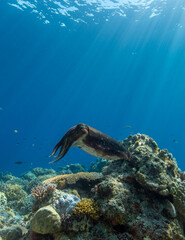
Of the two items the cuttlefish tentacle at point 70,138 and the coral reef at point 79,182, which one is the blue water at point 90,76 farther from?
the cuttlefish tentacle at point 70,138

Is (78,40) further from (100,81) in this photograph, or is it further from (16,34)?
(100,81)

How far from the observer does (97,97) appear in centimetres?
9588

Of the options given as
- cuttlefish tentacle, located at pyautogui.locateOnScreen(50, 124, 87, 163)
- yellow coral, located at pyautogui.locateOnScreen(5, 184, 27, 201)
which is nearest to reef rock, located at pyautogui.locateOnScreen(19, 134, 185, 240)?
cuttlefish tentacle, located at pyautogui.locateOnScreen(50, 124, 87, 163)

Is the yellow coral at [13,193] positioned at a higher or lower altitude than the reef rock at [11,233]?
lower

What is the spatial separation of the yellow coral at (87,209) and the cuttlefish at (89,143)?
1.26m

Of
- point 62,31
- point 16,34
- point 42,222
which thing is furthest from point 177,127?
point 42,222

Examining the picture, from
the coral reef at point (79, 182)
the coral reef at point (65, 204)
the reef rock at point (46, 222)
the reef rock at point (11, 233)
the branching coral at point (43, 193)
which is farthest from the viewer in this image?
the coral reef at point (79, 182)

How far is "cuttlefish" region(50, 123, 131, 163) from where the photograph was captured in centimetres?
432

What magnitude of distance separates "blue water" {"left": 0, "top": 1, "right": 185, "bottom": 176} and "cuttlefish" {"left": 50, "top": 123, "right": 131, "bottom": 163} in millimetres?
20471

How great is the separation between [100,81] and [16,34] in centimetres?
4219

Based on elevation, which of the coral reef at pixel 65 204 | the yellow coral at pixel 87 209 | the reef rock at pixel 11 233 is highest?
the yellow coral at pixel 87 209

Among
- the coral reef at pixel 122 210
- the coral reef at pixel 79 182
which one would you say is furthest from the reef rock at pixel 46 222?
the coral reef at pixel 79 182

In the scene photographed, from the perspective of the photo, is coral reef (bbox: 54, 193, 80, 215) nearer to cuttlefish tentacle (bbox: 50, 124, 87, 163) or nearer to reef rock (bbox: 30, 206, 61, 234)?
reef rock (bbox: 30, 206, 61, 234)

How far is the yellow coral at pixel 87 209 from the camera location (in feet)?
12.5
